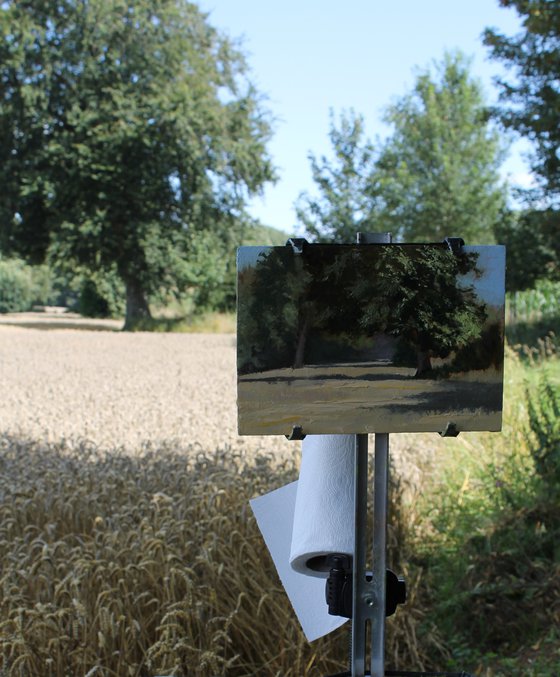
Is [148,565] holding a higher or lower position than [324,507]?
lower

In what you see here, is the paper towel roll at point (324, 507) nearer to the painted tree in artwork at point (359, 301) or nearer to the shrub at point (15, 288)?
the painted tree in artwork at point (359, 301)

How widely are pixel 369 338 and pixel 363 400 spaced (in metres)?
0.12

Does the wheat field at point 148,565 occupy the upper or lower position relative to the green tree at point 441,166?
lower

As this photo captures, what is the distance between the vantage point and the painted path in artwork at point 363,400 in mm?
1540

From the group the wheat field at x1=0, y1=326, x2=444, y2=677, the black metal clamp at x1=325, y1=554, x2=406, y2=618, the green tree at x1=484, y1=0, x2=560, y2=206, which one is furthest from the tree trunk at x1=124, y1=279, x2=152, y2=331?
the black metal clamp at x1=325, y1=554, x2=406, y2=618

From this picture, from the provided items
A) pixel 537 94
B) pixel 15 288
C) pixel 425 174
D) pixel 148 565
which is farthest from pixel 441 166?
pixel 15 288

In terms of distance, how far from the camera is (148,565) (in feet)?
10.5

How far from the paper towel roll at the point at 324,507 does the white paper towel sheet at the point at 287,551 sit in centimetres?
16

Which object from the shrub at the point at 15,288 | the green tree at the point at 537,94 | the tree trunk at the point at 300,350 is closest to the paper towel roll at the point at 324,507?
the tree trunk at the point at 300,350

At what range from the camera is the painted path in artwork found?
1.54 meters

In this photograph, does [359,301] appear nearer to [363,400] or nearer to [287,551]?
[363,400]

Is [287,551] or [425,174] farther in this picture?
[425,174]

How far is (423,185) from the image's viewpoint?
28609mm

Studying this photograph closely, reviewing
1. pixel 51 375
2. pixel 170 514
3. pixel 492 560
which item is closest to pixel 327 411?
pixel 170 514
